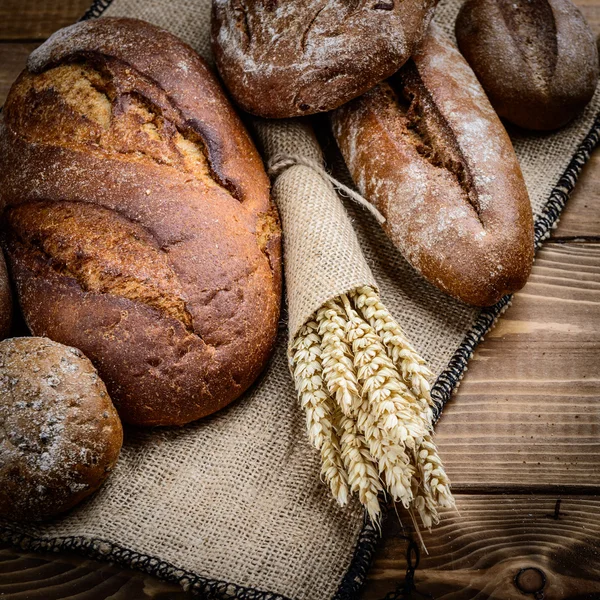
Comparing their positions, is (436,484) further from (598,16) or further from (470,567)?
(598,16)

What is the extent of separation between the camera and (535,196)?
178 centimetres

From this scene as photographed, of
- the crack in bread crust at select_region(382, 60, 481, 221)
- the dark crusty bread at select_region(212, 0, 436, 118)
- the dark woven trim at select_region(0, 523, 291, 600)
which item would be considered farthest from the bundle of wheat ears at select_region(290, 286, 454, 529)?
the dark crusty bread at select_region(212, 0, 436, 118)

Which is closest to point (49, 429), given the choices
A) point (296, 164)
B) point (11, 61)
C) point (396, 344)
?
point (396, 344)

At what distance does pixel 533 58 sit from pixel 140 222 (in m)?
1.18

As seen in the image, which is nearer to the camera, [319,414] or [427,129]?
[319,414]

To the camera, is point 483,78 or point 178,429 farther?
point 483,78

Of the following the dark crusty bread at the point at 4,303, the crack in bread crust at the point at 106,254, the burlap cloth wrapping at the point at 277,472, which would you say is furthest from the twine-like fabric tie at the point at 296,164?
the dark crusty bread at the point at 4,303

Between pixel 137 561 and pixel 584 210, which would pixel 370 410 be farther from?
pixel 584 210

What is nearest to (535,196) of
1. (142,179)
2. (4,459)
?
(142,179)

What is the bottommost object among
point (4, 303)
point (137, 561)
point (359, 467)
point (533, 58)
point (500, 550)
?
point (500, 550)

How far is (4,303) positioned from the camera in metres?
1.46

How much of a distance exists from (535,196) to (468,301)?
0.45 meters

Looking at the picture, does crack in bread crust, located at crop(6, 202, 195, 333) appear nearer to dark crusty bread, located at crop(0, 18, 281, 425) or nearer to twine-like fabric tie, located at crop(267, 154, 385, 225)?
dark crusty bread, located at crop(0, 18, 281, 425)

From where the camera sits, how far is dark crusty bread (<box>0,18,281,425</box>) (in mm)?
1396
